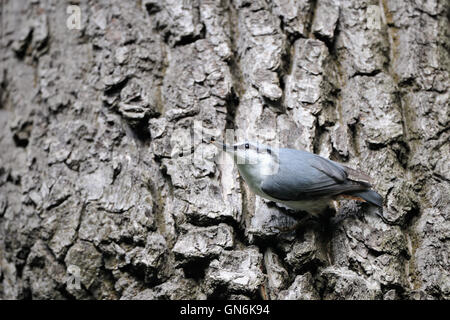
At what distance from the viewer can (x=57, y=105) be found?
3.34 meters

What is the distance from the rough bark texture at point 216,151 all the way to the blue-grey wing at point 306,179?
0.17 meters

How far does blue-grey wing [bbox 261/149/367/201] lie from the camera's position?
261 cm

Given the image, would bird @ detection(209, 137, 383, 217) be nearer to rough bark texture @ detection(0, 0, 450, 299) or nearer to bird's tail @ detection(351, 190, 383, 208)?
bird's tail @ detection(351, 190, 383, 208)

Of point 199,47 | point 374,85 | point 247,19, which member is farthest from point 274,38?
point 374,85

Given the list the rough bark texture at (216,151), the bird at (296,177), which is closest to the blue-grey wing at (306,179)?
the bird at (296,177)

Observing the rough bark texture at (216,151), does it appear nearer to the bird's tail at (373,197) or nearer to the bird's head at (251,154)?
the bird's tail at (373,197)

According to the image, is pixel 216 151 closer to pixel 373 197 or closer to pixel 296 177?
pixel 296 177

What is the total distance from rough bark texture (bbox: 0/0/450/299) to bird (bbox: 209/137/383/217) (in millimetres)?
123

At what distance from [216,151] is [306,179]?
60 cm

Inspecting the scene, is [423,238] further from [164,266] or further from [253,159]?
[164,266]

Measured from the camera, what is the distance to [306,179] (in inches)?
104

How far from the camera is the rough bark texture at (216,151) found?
2.49 m

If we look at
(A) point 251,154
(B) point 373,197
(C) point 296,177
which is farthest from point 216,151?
(B) point 373,197
